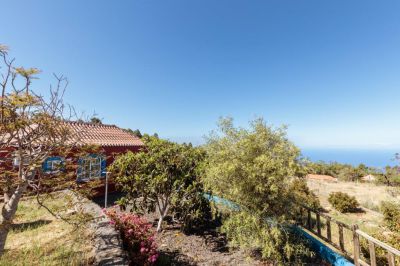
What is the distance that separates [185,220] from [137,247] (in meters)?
2.67

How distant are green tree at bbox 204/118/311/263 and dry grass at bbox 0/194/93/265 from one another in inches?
152

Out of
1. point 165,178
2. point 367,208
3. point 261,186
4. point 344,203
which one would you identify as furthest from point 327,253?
point 367,208

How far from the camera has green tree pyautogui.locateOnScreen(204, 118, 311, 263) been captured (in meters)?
5.74

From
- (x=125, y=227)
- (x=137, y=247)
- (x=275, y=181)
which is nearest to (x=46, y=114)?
(x=125, y=227)

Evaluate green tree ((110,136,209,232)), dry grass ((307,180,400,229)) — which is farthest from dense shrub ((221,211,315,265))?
dry grass ((307,180,400,229))

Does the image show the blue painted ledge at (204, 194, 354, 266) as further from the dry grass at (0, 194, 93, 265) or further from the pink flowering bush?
the dry grass at (0, 194, 93, 265)

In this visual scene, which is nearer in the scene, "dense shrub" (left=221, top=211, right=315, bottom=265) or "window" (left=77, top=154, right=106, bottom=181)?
"dense shrub" (left=221, top=211, right=315, bottom=265)

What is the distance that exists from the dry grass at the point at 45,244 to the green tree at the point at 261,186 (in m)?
3.85

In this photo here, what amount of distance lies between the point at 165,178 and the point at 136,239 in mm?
2216

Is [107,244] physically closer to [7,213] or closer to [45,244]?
[45,244]

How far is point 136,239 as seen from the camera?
580 centimetres

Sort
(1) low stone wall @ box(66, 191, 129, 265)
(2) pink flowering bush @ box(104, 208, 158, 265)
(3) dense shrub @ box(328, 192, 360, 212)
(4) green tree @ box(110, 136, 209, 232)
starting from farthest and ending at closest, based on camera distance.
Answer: (3) dense shrub @ box(328, 192, 360, 212) < (4) green tree @ box(110, 136, 209, 232) < (2) pink flowering bush @ box(104, 208, 158, 265) < (1) low stone wall @ box(66, 191, 129, 265)

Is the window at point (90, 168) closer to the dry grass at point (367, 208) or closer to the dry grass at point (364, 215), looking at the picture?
the dry grass at point (364, 215)

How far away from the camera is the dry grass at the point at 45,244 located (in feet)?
14.9
